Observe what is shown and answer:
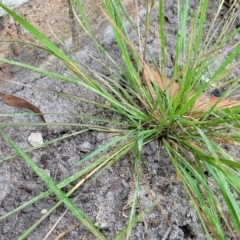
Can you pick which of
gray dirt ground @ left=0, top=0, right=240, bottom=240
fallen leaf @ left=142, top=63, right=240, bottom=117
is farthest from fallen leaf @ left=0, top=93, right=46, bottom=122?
fallen leaf @ left=142, top=63, right=240, bottom=117

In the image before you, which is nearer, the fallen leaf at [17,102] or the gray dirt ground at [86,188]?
the gray dirt ground at [86,188]

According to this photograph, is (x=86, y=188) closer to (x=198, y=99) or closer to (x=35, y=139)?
(x=35, y=139)

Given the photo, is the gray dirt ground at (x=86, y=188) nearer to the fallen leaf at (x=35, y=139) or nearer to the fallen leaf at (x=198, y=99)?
the fallen leaf at (x=35, y=139)

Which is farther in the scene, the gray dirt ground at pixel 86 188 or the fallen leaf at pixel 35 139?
the fallen leaf at pixel 35 139

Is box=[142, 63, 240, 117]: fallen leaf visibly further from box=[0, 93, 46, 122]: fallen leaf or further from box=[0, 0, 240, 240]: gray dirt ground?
box=[0, 93, 46, 122]: fallen leaf

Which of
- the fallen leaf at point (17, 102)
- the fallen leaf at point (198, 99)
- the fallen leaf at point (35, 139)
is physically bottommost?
the fallen leaf at point (35, 139)

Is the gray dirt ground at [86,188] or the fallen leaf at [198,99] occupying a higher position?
the fallen leaf at [198,99]

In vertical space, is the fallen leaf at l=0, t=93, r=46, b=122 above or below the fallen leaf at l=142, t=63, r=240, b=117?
below

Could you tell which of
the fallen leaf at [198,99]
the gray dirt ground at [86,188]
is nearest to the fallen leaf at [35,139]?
the gray dirt ground at [86,188]

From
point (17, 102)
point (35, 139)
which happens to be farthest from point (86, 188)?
point (17, 102)

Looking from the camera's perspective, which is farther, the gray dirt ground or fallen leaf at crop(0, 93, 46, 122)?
fallen leaf at crop(0, 93, 46, 122)
